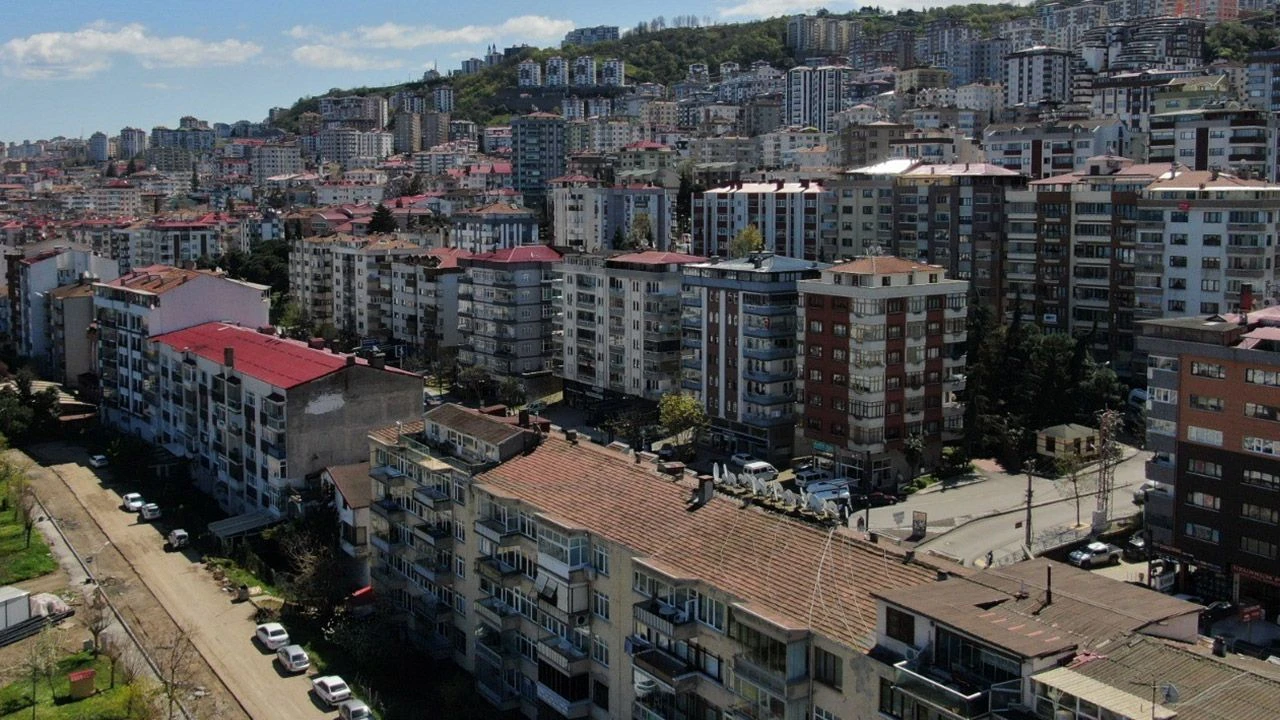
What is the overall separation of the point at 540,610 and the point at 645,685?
3.21 metres

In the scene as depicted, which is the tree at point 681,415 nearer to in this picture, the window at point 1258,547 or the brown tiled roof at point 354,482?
the brown tiled roof at point 354,482

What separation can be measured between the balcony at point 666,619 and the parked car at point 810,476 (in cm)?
1904

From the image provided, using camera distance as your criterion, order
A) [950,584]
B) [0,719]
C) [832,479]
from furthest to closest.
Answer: [832,479] < [0,719] < [950,584]

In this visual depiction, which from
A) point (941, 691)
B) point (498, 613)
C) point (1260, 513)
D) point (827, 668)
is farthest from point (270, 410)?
point (1260, 513)

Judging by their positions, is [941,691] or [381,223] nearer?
[941,691]

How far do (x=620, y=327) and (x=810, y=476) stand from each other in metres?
12.9

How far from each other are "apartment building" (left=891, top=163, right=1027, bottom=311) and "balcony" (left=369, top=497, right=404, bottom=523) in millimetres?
30905

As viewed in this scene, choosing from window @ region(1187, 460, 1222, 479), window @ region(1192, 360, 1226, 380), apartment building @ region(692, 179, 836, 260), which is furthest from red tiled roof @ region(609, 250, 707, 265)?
window @ region(1187, 460, 1222, 479)

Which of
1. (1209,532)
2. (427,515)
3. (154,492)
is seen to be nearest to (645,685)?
(427,515)

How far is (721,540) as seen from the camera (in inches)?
808

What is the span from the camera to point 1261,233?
42.0 m

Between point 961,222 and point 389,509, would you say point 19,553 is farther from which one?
point 961,222

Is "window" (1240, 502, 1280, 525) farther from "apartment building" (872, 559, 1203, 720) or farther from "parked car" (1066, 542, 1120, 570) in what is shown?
"apartment building" (872, 559, 1203, 720)

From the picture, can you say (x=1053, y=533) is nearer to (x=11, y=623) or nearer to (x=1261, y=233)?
(x=1261, y=233)
